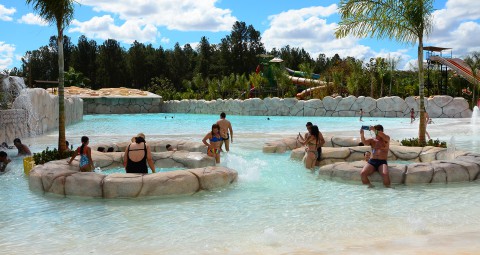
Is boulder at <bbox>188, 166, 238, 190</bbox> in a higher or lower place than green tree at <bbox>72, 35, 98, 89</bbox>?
lower

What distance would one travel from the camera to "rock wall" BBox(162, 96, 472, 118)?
92.5 feet

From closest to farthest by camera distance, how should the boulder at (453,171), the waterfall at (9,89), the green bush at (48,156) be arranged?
the boulder at (453,171) < the green bush at (48,156) < the waterfall at (9,89)

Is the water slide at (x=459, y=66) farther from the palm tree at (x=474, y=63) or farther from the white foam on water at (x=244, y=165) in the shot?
the white foam on water at (x=244, y=165)

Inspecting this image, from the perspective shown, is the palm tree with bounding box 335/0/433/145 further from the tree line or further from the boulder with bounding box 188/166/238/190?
the tree line

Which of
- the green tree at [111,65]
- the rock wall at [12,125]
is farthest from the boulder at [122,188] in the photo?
the green tree at [111,65]

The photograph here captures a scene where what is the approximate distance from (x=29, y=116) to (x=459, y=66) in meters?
27.3

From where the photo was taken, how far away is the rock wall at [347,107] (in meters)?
28.2

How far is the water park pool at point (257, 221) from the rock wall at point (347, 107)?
22.5 m

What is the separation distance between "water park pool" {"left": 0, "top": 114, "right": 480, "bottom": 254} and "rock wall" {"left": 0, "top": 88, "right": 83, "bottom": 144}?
23.7ft

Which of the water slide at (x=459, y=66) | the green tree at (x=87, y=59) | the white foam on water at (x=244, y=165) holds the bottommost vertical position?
the white foam on water at (x=244, y=165)

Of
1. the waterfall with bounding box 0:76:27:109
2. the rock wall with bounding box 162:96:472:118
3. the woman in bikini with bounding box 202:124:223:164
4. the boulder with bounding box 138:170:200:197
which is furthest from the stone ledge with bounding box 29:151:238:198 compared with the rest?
the rock wall with bounding box 162:96:472:118

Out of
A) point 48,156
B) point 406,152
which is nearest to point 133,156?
point 48,156

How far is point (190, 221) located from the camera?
5.73m

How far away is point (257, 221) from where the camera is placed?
5.66 m
